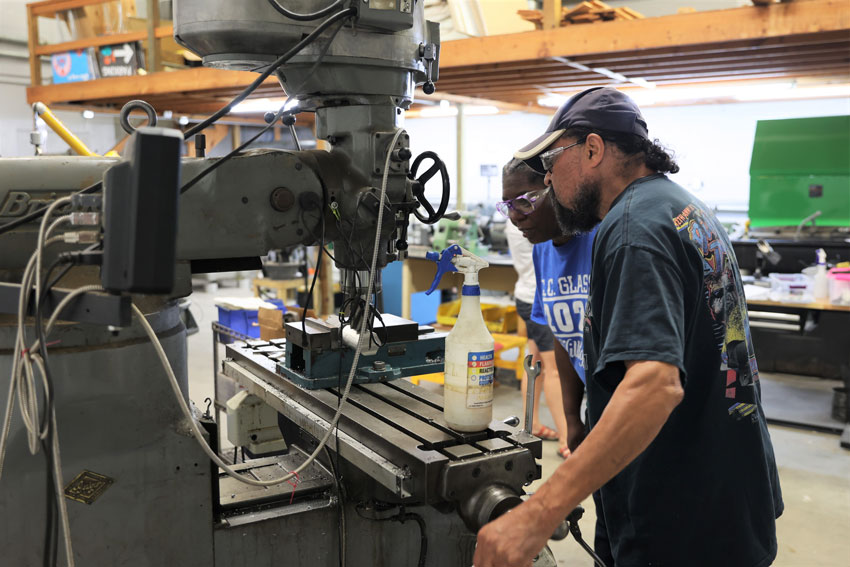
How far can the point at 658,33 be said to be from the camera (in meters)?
3.02

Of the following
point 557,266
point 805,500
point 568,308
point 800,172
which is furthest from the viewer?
point 800,172

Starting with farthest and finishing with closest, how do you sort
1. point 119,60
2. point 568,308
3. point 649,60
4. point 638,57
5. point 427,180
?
1. point 119,60
2. point 649,60
3. point 638,57
4. point 568,308
5. point 427,180

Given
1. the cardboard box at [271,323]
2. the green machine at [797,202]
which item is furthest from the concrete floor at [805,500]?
the cardboard box at [271,323]

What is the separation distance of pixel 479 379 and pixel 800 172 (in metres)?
3.95

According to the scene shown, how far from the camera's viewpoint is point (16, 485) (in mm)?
1201

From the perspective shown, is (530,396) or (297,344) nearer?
(530,396)

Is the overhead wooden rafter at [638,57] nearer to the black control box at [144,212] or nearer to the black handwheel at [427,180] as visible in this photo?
the black handwheel at [427,180]

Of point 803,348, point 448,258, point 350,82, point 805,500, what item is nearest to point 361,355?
point 448,258

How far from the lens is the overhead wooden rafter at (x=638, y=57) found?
281cm

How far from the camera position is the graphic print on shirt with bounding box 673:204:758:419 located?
112cm

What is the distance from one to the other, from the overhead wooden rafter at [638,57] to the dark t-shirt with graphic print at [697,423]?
2.01m

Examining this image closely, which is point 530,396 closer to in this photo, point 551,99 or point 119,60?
point 551,99

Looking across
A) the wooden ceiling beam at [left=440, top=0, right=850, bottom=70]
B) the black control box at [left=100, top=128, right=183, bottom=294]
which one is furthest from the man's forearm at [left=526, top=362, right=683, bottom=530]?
the wooden ceiling beam at [left=440, top=0, right=850, bottom=70]

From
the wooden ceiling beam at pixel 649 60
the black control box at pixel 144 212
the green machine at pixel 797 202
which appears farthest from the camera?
the green machine at pixel 797 202
